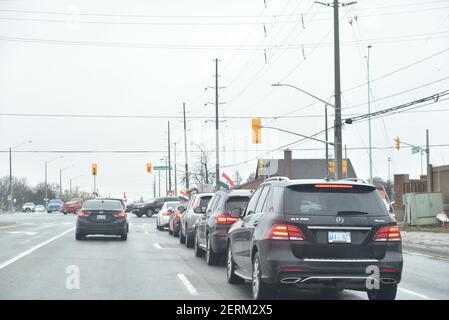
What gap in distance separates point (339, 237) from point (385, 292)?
1319mm

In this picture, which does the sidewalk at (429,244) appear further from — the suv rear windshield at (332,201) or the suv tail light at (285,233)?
the suv tail light at (285,233)

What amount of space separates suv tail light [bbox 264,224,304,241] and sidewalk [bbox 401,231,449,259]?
11242 mm

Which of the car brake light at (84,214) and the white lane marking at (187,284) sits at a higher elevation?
the car brake light at (84,214)

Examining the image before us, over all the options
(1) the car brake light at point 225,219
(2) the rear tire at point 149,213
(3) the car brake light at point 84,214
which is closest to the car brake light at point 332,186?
(1) the car brake light at point 225,219

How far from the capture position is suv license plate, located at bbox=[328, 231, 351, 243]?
9.28 meters

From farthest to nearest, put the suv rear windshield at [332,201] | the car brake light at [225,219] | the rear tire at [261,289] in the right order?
the car brake light at [225,219] < the rear tire at [261,289] < the suv rear windshield at [332,201]

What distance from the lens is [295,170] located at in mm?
97562

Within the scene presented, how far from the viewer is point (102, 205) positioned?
25.0 m

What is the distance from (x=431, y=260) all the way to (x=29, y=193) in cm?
15624

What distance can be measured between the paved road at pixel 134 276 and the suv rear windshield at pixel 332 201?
1958mm

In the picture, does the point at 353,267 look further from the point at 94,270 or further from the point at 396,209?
the point at 396,209

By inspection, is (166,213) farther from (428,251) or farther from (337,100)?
(428,251)

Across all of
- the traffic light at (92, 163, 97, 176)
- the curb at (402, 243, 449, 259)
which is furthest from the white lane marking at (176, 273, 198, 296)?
the traffic light at (92, 163, 97, 176)

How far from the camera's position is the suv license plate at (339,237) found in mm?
9281
